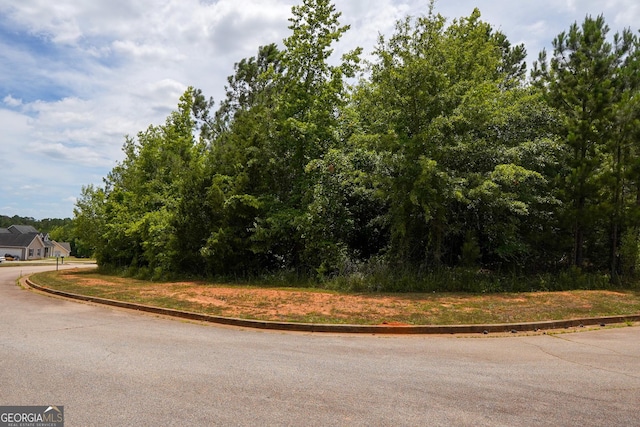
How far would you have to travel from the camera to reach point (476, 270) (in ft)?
51.8

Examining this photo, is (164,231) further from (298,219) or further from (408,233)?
(408,233)

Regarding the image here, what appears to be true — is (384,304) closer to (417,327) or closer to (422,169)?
(417,327)

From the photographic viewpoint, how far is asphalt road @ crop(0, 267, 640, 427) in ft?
13.8

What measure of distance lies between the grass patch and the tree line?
9.05 ft

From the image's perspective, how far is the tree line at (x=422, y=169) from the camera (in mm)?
15477

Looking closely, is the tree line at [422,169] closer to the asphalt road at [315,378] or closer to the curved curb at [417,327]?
the curved curb at [417,327]

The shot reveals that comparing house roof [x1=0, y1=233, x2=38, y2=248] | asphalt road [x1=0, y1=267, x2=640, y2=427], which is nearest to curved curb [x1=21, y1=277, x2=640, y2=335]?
asphalt road [x1=0, y1=267, x2=640, y2=427]

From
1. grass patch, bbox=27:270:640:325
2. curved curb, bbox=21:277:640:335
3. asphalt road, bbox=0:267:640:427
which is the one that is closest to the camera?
asphalt road, bbox=0:267:640:427

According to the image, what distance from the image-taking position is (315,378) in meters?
5.48

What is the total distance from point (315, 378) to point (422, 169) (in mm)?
10213

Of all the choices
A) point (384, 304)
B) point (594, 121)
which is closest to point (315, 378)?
point (384, 304)

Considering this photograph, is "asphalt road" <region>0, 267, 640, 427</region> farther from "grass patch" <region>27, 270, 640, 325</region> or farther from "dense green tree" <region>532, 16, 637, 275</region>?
"dense green tree" <region>532, 16, 637, 275</region>

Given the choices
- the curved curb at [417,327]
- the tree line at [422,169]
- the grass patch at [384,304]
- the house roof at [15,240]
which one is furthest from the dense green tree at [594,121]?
the house roof at [15,240]

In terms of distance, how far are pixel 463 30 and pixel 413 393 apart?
17.8 m
